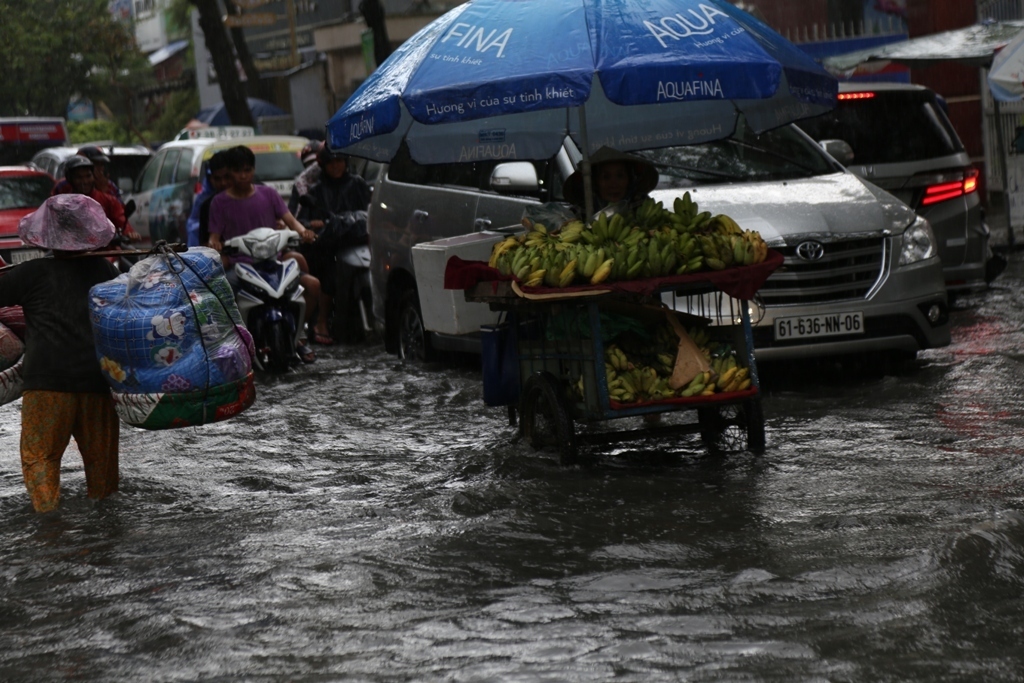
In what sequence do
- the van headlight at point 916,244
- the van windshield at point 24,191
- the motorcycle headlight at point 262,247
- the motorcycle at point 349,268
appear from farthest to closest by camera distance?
the van windshield at point 24,191 < the motorcycle at point 349,268 < the motorcycle headlight at point 262,247 < the van headlight at point 916,244

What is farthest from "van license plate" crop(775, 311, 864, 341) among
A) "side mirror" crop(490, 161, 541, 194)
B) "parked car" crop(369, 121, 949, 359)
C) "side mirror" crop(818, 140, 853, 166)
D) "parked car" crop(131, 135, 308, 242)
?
"parked car" crop(131, 135, 308, 242)

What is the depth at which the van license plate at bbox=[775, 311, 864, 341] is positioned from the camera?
8320 mm

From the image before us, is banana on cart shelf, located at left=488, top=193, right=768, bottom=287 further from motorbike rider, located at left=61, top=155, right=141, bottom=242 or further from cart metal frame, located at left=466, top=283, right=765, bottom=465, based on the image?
motorbike rider, located at left=61, top=155, right=141, bottom=242

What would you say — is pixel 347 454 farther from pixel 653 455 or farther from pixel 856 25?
pixel 856 25

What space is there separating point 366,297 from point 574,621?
345 inches

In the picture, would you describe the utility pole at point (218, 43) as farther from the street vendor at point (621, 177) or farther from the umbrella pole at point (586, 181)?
the street vendor at point (621, 177)

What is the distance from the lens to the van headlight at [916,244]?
8.73m

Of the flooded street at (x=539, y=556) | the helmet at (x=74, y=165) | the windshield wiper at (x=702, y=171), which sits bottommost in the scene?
the flooded street at (x=539, y=556)

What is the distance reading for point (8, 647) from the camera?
4.70m

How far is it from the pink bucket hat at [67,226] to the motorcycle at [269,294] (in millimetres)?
4973

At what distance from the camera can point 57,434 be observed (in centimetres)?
641

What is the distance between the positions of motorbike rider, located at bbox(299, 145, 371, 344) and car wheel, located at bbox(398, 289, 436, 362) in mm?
1723

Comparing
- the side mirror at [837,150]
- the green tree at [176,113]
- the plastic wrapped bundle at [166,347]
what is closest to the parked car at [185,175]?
the side mirror at [837,150]

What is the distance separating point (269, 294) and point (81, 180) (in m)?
2.32
